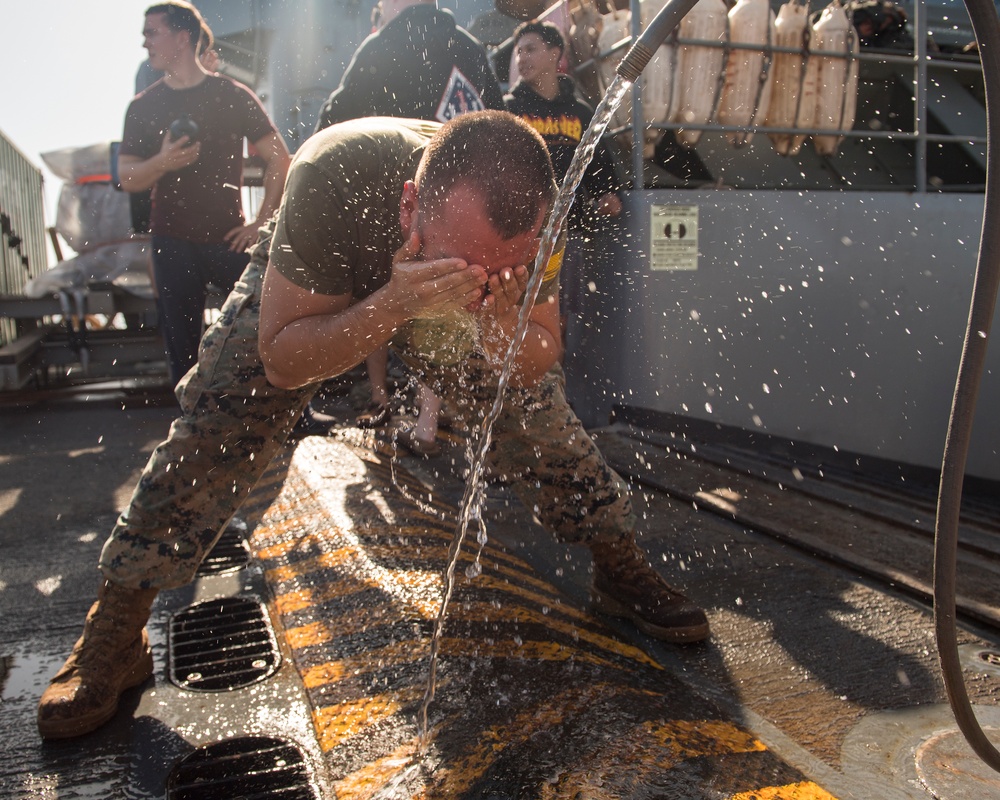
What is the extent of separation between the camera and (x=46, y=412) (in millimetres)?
6539

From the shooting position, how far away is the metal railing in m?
8.31

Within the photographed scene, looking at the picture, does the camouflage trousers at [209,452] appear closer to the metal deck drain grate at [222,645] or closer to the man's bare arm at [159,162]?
the metal deck drain grate at [222,645]

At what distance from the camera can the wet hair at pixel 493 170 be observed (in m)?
1.70

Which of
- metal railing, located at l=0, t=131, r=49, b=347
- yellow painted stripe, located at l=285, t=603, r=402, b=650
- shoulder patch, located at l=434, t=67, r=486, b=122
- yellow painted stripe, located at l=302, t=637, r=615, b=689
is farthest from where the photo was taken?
metal railing, located at l=0, t=131, r=49, b=347

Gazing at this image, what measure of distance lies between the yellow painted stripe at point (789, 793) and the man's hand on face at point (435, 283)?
1105mm

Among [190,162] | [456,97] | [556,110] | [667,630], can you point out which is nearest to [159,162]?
[190,162]

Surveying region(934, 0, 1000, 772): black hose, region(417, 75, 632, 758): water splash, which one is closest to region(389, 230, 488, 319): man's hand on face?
region(417, 75, 632, 758): water splash

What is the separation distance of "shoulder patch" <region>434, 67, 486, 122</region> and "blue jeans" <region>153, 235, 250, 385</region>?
1242 millimetres

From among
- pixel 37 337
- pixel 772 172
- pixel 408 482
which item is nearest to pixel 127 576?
pixel 408 482

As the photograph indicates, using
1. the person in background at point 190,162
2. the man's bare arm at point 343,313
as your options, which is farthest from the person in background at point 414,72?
the man's bare arm at point 343,313

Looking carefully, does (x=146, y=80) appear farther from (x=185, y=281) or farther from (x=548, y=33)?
(x=548, y=33)

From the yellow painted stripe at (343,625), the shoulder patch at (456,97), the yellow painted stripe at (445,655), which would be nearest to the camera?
the yellow painted stripe at (445,655)

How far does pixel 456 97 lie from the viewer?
151 inches

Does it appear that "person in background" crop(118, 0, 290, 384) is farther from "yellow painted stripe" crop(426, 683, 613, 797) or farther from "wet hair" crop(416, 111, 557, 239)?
"yellow painted stripe" crop(426, 683, 613, 797)
